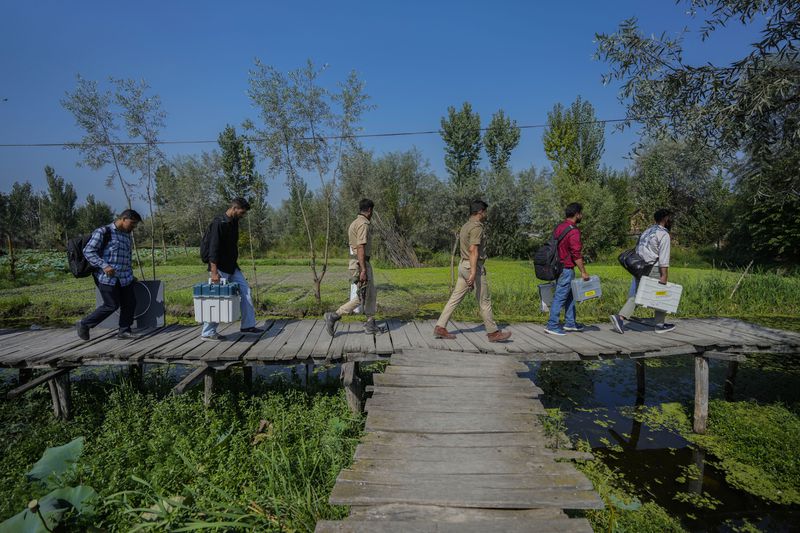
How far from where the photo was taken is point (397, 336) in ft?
21.1

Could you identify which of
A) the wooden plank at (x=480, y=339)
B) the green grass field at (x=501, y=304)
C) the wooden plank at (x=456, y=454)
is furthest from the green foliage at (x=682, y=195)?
the wooden plank at (x=456, y=454)

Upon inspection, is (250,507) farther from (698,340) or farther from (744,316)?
(744,316)

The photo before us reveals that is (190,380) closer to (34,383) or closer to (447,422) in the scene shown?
(34,383)

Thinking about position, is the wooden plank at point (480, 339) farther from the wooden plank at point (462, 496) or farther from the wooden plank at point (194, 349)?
the wooden plank at point (194, 349)

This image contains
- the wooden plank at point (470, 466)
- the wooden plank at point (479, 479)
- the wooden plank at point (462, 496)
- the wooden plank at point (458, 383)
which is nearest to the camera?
the wooden plank at point (462, 496)

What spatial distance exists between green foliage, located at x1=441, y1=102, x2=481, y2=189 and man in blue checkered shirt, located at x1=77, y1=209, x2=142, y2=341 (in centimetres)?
2921

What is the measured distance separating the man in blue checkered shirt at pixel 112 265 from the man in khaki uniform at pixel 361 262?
9.26 ft

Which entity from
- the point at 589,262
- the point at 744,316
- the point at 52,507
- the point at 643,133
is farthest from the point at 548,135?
the point at 52,507

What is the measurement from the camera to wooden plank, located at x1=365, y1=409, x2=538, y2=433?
3932 millimetres

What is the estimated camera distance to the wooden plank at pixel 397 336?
5.85 m

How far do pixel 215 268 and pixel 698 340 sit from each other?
6.86 meters

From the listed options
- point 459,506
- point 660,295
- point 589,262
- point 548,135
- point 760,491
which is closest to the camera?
point 459,506

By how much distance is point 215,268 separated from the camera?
5.65 metres

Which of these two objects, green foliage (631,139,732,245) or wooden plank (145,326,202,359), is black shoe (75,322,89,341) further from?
green foliage (631,139,732,245)
